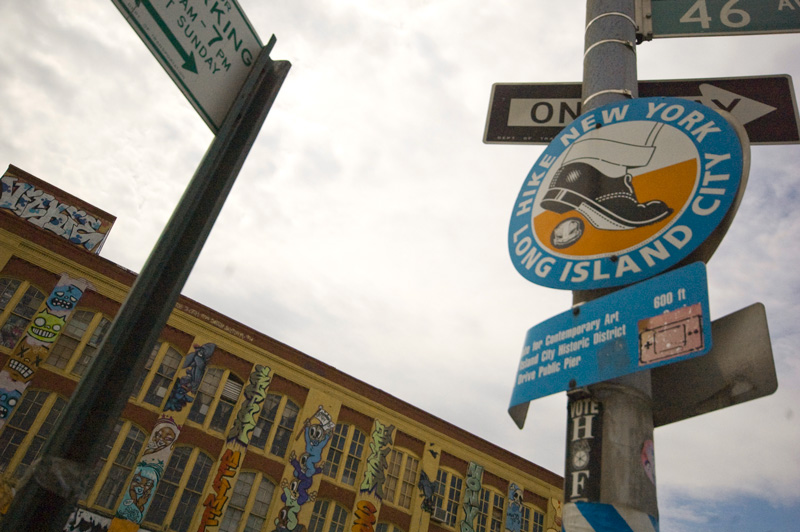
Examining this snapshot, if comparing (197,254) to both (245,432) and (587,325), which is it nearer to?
(587,325)

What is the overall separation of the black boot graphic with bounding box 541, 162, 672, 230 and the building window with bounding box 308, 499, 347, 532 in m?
22.7

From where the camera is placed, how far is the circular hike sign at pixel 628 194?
248 cm

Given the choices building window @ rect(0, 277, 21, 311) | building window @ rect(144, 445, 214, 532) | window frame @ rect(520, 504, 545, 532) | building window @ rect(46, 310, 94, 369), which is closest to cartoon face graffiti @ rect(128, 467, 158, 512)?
building window @ rect(144, 445, 214, 532)

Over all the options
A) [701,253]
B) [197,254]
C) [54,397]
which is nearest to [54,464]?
[197,254]

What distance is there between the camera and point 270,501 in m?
21.8

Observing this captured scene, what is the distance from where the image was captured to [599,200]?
2.81 meters

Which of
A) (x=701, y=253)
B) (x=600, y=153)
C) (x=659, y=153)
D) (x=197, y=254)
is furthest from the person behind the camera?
(x=600, y=153)

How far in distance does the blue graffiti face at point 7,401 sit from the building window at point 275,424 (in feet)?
27.4

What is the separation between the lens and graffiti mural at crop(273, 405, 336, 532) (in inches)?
858

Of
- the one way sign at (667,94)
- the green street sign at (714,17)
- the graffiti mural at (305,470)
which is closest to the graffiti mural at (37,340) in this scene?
the graffiti mural at (305,470)

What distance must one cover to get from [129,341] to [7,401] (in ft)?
70.1

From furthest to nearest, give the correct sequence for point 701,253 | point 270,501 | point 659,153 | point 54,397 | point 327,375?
point 327,375
point 270,501
point 54,397
point 659,153
point 701,253

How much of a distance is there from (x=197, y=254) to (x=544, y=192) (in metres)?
2.11

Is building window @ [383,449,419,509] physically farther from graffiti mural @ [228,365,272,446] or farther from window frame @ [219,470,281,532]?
graffiti mural @ [228,365,272,446]
